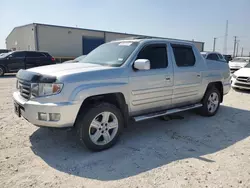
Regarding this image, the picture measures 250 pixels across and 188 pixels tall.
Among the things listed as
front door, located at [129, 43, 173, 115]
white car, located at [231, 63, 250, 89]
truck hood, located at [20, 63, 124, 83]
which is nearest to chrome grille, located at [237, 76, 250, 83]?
white car, located at [231, 63, 250, 89]

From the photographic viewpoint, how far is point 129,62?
12.4ft

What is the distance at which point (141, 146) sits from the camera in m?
3.79

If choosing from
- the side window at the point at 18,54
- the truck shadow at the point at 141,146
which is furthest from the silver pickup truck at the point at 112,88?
the side window at the point at 18,54

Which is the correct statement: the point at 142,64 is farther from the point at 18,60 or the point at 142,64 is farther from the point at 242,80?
the point at 18,60

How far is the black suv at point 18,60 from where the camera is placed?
47.4 feet

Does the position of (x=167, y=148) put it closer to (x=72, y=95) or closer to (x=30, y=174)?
(x=72, y=95)

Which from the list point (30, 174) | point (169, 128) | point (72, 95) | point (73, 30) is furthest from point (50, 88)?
point (73, 30)

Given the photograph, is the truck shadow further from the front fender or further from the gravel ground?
the front fender

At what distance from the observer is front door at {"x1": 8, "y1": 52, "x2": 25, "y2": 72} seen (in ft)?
47.8

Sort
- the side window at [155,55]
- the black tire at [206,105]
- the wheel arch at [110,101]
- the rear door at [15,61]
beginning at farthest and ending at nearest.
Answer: the rear door at [15,61] → the black tire at [206,105] → the side window at [155,55] → the wheel arch at [110,101]

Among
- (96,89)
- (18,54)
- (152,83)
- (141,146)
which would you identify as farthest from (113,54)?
(18,54)

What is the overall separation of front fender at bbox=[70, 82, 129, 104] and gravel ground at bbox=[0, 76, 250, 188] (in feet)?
3.18

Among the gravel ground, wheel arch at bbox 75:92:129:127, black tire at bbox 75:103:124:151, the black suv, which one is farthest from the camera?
the black suv

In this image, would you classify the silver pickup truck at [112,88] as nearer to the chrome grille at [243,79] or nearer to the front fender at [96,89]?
the front fender at [96,89]
